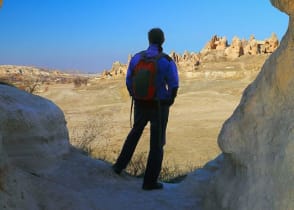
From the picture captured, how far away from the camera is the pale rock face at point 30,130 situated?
6.28 metres

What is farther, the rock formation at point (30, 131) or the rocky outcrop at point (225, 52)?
the rocky outcrop at point (225, 52)

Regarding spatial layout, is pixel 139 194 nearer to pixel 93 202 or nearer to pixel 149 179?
pixel 149 179

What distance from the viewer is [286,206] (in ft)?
8.96

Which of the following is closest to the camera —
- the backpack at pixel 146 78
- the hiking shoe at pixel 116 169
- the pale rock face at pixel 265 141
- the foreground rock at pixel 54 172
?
the pale rock face at pixel 265 141

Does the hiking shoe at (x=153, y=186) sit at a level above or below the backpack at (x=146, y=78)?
below

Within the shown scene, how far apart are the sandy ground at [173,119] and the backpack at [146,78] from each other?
5228 millimetres

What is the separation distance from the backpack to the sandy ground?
206 inches

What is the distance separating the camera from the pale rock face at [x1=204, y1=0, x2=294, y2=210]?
2928mm

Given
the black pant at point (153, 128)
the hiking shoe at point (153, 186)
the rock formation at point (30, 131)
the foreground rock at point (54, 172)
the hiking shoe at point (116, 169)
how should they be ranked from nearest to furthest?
the foreground rock at point (54, 172) < the black pant at point (153, 128) < the hiking shoe at point (153, 186) < the rock formation at point (30, 131) < the hiking shoe at point (116, 169)

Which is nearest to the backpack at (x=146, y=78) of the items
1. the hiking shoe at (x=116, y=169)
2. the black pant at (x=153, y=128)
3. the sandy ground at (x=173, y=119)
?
the black pant at (x=153, y=128)

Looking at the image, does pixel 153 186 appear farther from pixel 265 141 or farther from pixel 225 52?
pixel 225 52

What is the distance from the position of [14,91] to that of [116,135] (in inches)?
404

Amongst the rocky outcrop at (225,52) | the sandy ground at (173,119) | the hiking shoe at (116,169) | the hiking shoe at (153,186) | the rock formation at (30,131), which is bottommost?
the sandy ground at (173,119)

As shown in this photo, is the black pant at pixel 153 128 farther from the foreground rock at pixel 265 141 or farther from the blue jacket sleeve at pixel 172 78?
the foreground rock at pixel 265 141
